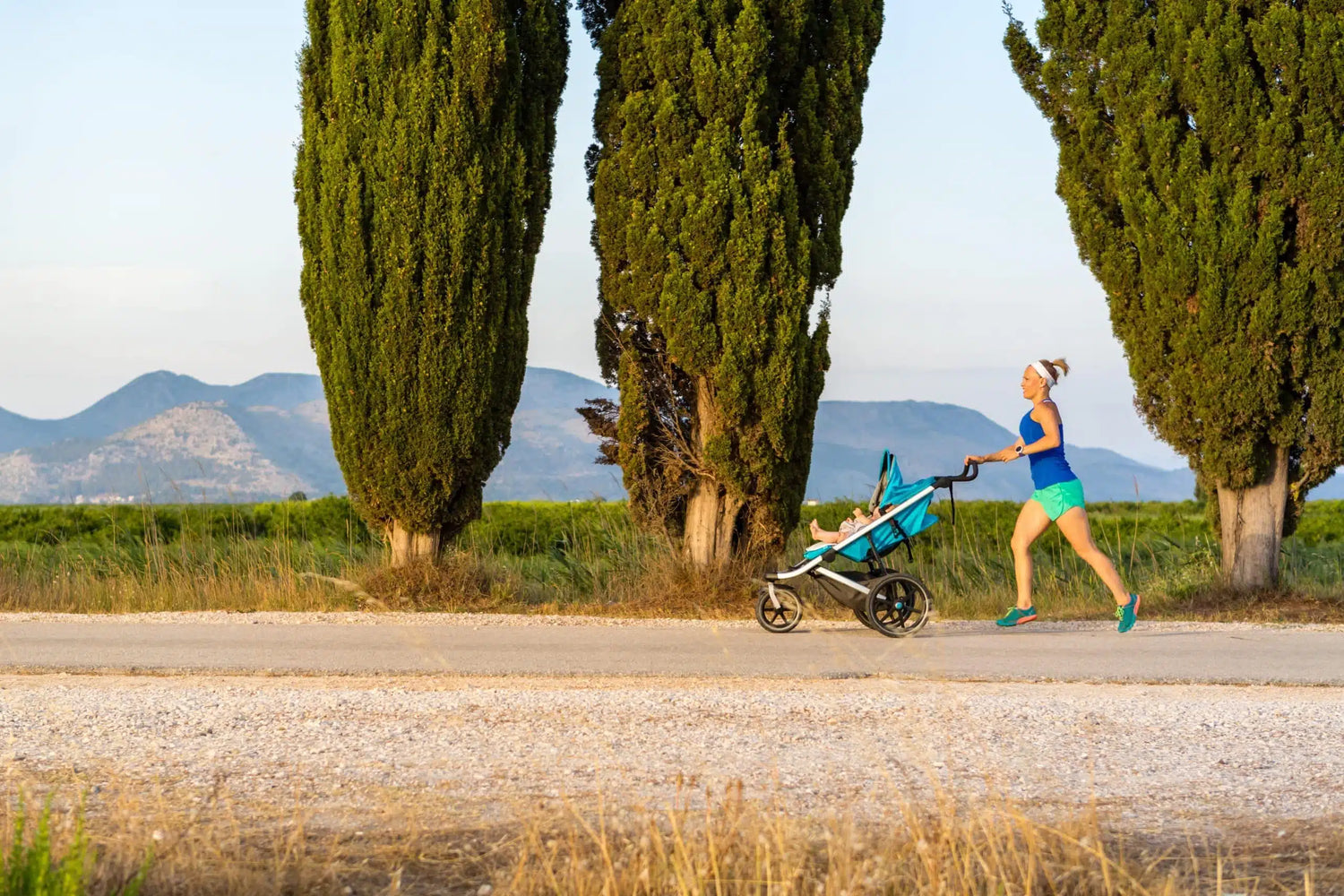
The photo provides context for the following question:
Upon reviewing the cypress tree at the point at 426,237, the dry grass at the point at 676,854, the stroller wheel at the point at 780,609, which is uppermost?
the cypress tree at the point at 426,237

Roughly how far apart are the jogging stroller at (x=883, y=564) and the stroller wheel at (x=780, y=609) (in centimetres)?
2

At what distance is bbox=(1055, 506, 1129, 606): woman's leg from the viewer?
9.13 m

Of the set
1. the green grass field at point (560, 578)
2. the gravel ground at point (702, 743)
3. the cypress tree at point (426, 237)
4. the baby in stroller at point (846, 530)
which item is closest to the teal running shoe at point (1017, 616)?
the baby in stroller at point (846, 530)

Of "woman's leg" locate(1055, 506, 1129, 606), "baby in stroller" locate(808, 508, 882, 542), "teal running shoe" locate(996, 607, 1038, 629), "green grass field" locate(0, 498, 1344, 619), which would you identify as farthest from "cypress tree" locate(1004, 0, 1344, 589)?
"baby in stroller" locate(808, 508, 882, 542)

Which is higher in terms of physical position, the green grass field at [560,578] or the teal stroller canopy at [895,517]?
the teal stroller canopy at [895,517]

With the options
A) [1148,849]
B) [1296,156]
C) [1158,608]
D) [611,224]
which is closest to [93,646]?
[611,224]

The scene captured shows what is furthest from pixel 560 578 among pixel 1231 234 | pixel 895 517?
pixel 1231 234

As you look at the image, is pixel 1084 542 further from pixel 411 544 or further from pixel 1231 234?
pixel 411 544

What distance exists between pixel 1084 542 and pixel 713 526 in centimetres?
483

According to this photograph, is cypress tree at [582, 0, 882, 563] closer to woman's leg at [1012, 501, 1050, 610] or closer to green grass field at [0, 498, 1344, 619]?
green grass field at [0, 498, 1344, 619]

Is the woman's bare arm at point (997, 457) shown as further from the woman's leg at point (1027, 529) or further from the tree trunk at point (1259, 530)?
the tree trunk at point (1259, 530)

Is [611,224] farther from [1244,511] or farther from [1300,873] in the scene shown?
[1300,873]

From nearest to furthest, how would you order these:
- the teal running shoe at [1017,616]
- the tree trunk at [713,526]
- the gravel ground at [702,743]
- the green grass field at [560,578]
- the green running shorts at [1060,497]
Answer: the gravel ground at [702,743], the green running shorts at [1060,497], the teal running shoe at [1017,616], the green grass field at [560,578], the tree trunk at [713,526]

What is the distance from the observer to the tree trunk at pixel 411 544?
1340cm
